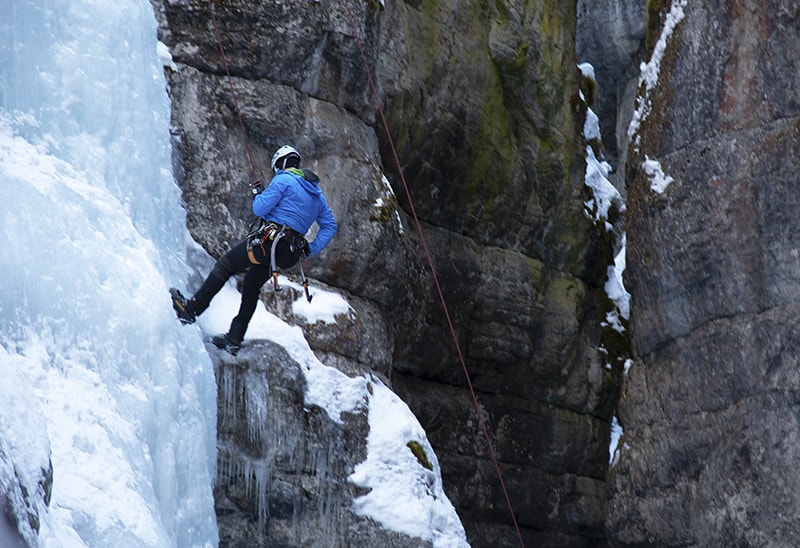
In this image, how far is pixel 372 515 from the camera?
463 inches

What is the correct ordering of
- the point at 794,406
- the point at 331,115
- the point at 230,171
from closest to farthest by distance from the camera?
1. the point at 230,171
2. the point at 331,115
3. the point at 794,406

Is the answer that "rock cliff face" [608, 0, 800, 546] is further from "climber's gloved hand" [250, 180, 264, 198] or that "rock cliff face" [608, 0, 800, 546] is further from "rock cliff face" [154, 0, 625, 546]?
"climber's gloved hand" [250, 180, 264, 198]

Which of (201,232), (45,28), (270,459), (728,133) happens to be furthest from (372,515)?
(728,133)

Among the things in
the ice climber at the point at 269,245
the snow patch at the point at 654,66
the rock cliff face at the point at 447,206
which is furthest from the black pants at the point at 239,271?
the snow patch at the point at 654,66

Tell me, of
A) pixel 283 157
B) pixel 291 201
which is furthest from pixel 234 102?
pixel 291 201

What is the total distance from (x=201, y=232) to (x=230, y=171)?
774 millimetres

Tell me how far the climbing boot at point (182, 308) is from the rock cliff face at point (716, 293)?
7704 millimetres

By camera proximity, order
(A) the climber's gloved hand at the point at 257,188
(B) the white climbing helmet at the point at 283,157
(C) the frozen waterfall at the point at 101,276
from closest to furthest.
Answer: (C) the frozen waterfall at the point at 101,276 < (A) the climber's gloved hand at the point at 257,188 < (B) the white climbing helmet at the point at 283,157

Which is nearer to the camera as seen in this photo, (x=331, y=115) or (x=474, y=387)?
(x=331, y=115)

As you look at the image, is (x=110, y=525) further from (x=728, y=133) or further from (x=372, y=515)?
(x=728, y=133)

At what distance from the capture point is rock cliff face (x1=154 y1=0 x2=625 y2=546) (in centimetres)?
1270

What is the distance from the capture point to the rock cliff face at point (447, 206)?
12.7 metres

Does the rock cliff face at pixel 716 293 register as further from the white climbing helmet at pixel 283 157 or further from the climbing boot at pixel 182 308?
the climbing boot at pixel 182 308

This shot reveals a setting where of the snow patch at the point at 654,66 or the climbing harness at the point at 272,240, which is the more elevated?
the snow patch at the point at 654,66
